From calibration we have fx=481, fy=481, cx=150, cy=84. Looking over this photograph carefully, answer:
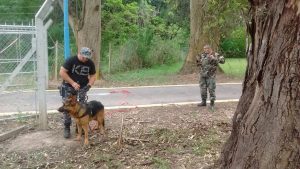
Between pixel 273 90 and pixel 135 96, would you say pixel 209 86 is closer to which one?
pixel 135 96

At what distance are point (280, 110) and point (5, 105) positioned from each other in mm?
7545

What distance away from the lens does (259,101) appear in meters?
4.93

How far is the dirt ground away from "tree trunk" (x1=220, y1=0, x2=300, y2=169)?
1808 mm

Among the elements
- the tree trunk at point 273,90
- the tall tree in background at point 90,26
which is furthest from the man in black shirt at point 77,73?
the tall tree in background at point 90,26

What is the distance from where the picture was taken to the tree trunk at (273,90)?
459 cm

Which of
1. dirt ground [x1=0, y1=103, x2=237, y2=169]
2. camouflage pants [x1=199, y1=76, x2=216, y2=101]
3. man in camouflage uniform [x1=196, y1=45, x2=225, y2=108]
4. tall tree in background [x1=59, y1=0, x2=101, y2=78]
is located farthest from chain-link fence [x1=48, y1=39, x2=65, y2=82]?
dirt ground [x1=0, y1=103, x2=237, y2=169]

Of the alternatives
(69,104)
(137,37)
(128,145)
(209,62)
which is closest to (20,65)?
(69,104)

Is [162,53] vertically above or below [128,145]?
above

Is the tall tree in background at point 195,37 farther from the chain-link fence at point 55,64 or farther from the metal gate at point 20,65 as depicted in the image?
the metal gate at point 20,65

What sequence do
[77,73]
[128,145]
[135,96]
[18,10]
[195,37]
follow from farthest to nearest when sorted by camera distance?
[18,10], [195,37], [135,96], [77,73], [128,145]

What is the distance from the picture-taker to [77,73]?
795 cm

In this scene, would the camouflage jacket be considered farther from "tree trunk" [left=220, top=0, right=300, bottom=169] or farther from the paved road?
"tree trunk" [left=220, top=0, right=300, bottom=169]

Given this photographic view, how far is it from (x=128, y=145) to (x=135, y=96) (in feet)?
21.5

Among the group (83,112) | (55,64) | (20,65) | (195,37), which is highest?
(195,37)
